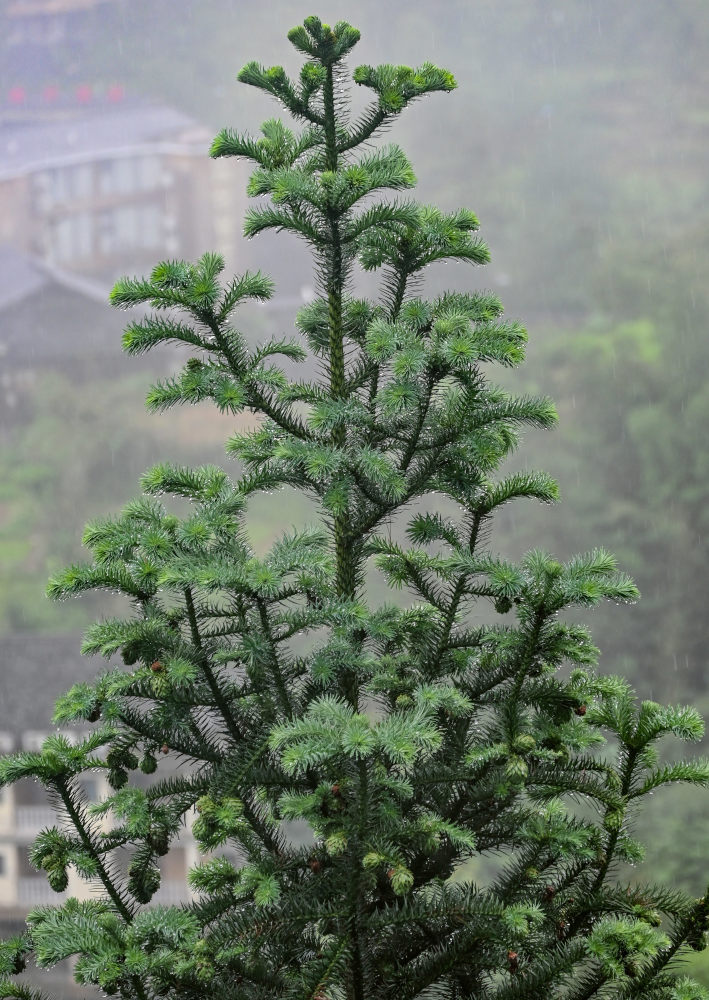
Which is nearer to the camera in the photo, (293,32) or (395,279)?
(293,32)

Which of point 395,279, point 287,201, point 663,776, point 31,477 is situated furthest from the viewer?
point 31,477

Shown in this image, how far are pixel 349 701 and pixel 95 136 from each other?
2412cm

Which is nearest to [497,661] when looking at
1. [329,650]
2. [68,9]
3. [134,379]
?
[329,650]

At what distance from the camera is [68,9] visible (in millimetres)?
25344

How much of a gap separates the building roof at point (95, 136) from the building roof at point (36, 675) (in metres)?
13.2

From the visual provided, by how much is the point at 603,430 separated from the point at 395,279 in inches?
615

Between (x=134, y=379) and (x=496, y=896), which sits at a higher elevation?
(x=134, y=379)

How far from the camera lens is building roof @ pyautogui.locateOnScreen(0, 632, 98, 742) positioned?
12.1m

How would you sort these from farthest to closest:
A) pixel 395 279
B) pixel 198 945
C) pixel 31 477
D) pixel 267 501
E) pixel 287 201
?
pixel 31 477
pixel 267 501
pixel 395 279
pixel 287 201
pixel 198 945

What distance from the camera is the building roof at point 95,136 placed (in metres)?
22.7

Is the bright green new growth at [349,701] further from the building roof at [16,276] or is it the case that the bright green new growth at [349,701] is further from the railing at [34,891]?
the building roof at [16,276]

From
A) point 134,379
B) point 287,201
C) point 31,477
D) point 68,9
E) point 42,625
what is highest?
point 68,9

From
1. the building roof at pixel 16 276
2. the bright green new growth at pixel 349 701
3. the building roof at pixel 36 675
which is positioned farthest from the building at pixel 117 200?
the bright green new growth at pixel 349 701

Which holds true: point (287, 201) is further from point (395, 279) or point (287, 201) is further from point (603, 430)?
point (603, 430)
